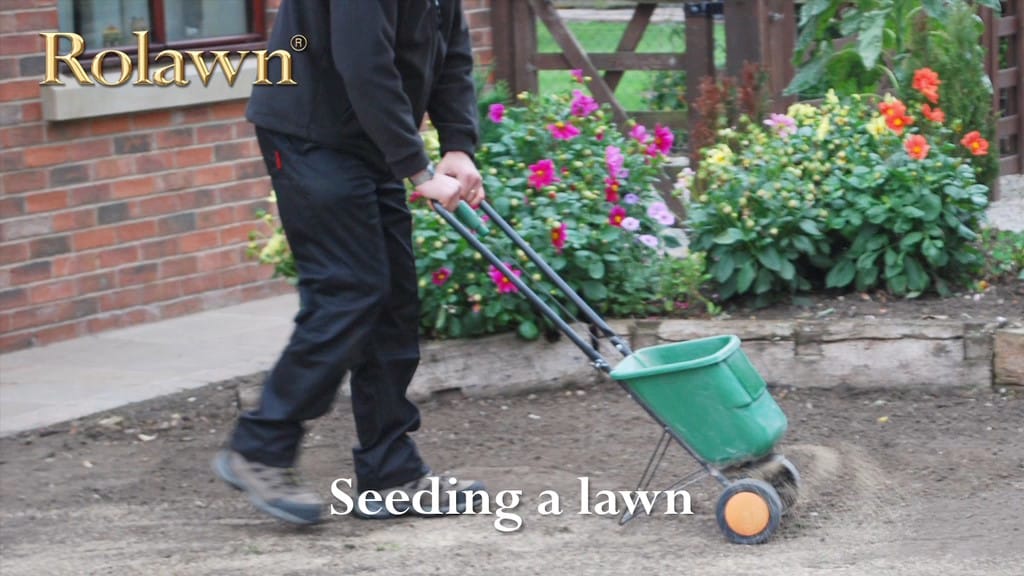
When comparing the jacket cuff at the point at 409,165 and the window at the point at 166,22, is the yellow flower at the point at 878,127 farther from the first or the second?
the window at the point at 166,22

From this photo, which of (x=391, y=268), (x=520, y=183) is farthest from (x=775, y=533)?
(x=520, y=183)

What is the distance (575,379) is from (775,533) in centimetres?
174

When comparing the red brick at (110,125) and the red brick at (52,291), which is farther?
the red brick at (110,125)

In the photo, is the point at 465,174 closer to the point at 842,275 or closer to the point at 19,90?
the point at 842,275

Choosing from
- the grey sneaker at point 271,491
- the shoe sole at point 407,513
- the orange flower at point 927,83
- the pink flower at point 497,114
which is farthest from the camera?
the orange flower at point 927,83

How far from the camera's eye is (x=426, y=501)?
4676 millimetres

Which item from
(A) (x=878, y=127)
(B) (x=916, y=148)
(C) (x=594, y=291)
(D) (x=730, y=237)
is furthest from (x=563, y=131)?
(B) (x=916, y=148)

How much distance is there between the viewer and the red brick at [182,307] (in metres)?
7.61

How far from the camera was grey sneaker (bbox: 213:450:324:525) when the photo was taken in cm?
442

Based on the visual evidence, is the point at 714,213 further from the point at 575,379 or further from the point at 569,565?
the point at 569,565

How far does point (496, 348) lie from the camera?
19.4ft

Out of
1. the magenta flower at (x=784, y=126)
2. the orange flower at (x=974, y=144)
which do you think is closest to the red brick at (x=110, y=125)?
the magenta flower at (x=784, y=126)

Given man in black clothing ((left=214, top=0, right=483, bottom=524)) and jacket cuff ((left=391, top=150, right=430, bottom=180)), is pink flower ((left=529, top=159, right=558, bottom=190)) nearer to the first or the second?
man in black clothing ((left=214, top=0, right=483, bottom=524))

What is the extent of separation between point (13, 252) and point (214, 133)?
1.22 meters
